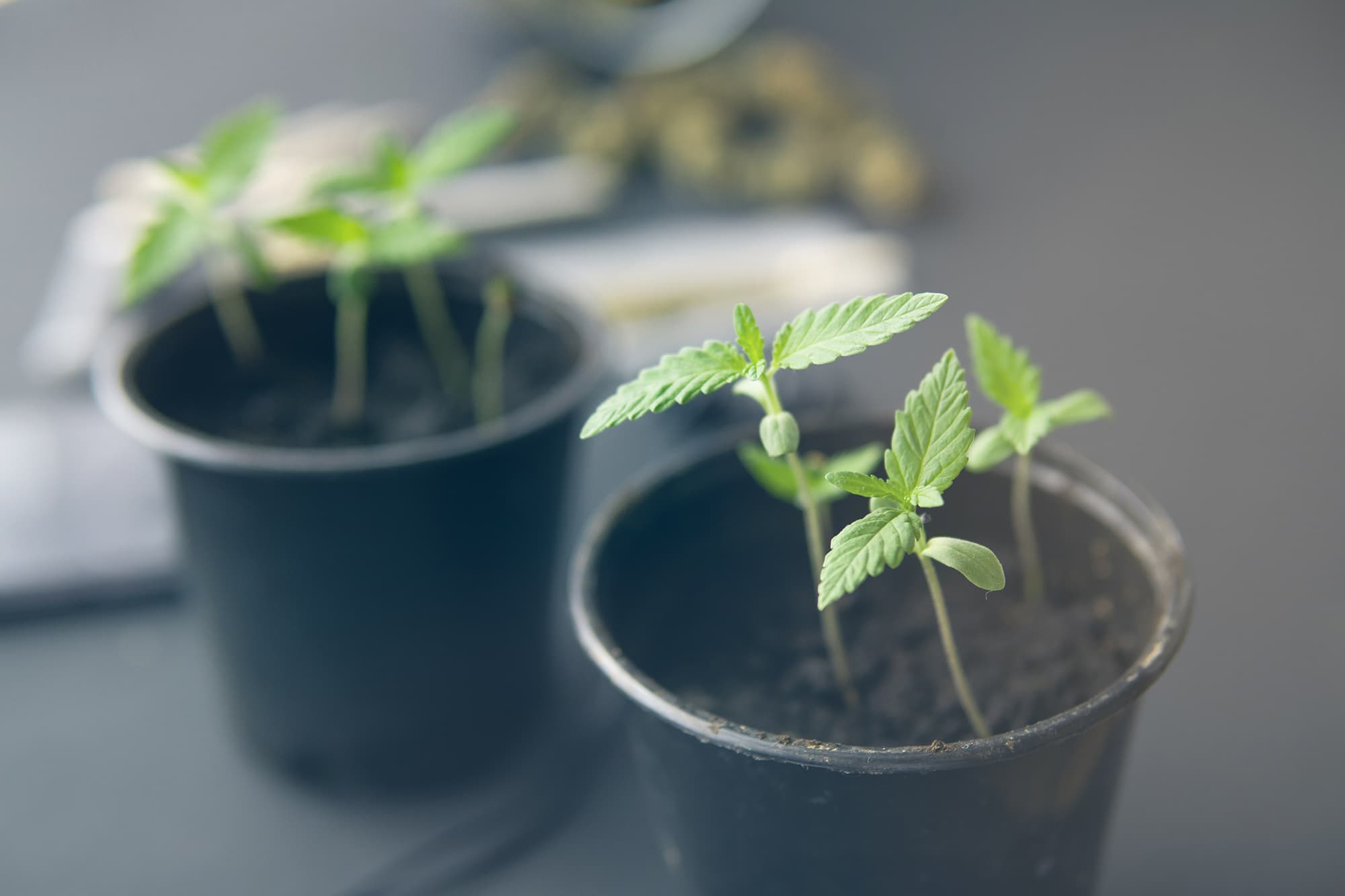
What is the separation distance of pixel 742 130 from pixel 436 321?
711mm

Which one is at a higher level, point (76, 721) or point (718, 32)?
point (718, 32)

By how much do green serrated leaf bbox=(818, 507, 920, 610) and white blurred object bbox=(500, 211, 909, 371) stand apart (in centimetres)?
57

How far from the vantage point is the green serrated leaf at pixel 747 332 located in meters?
0.44

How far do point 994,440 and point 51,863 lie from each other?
0.57 metres

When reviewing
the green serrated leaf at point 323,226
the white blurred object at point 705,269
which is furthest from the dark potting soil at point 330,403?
the white blurred object at point 705,269

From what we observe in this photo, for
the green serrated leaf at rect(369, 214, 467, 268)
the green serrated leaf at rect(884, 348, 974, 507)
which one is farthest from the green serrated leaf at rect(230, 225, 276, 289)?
the green serrated leaf at rect(884, 348, 974, 507)

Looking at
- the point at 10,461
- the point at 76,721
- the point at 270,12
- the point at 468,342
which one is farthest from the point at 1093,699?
the point at 270,12

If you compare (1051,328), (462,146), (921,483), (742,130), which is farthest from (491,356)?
(742,130)

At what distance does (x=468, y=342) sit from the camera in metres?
0.79

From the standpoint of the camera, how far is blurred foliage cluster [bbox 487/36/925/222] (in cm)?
125

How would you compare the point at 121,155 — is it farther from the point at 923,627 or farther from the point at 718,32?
the point at 923,627

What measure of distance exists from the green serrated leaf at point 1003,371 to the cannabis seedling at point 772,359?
0.07 m

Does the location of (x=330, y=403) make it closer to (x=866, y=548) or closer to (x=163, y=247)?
(x=163, y=247)

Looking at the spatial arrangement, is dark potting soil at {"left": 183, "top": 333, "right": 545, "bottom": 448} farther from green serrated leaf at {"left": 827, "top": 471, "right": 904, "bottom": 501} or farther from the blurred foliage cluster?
the blurred foliage cluster
